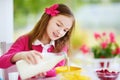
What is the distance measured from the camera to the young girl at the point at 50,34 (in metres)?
1.24

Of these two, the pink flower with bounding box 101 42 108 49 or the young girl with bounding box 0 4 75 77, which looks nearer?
the young girl with bounding box 0 4 75 77

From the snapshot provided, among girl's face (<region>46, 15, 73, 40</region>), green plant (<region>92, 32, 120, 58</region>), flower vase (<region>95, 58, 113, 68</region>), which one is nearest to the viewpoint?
girl's face (<region>46, 15, 73, 40</region>)

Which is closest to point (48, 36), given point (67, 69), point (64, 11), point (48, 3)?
point (64, 11)

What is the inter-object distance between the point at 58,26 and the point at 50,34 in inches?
2.6

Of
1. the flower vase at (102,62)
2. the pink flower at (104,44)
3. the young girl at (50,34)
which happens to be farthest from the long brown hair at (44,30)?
the pink flower at (104,44)

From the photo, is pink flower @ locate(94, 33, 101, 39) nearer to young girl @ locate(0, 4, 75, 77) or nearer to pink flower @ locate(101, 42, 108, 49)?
pink flower @ locate(101, 42, 108, 49)

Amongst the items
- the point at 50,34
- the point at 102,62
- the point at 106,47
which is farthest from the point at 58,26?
the point at 106,47

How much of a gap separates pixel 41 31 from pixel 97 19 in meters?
0.69

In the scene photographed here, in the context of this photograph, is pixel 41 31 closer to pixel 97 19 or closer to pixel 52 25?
pixel 52 25

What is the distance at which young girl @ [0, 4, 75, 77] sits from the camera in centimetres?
124

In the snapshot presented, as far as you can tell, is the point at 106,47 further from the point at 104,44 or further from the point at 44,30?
the point at 44,30

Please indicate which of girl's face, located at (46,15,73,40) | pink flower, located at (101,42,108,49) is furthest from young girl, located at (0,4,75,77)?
pink flower, located at (101,42,108,49)

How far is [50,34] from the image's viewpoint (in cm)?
128

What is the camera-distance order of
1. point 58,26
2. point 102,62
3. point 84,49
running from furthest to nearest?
point 84,49 → point 102,62 → point 58,26
